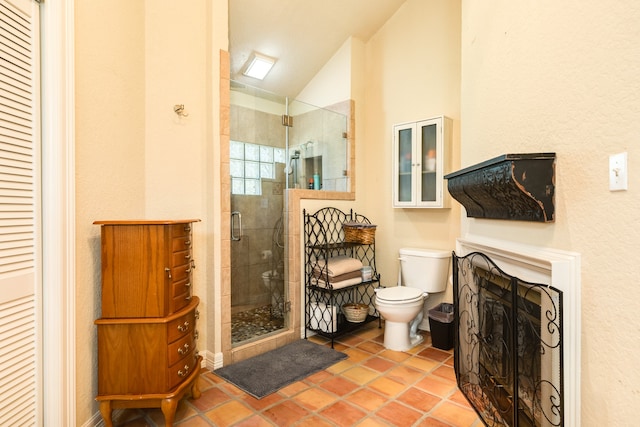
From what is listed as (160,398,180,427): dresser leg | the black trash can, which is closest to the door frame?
(160,398,180,427): dresser leg

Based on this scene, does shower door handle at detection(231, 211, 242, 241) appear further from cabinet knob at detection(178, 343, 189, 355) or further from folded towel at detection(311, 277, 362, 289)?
cabinet knob at detection(178, 343, 189, 355)

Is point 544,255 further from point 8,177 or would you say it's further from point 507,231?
point 8,177

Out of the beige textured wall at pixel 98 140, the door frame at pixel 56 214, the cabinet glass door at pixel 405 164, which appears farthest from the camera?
the cabinet glass door at pixel 405 164

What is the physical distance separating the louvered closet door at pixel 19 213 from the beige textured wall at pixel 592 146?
2129mm

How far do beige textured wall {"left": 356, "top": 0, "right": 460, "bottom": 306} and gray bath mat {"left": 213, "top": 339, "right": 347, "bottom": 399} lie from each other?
3.64 ft

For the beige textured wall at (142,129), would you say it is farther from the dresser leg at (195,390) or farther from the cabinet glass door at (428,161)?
the cabinet glass door at (428,161)

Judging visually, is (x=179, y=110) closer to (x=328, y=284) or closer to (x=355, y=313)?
(x=328, y=284)

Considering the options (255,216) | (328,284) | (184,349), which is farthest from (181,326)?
(328,284)

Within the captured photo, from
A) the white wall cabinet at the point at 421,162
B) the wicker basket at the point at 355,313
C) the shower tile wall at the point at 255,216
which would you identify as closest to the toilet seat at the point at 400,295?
the wicker basket at the point at 355,313

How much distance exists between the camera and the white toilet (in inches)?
106

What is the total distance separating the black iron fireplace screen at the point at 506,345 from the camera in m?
1.32

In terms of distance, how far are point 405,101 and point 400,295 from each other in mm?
1872

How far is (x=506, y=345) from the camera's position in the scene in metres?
1.67

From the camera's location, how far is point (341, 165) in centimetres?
346
